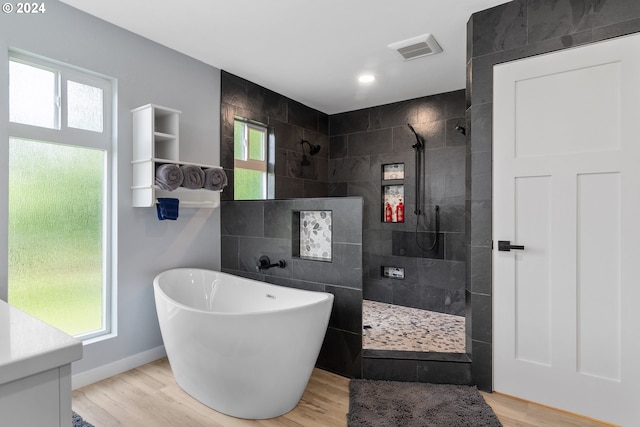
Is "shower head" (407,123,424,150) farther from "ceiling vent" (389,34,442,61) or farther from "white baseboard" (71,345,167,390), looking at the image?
"white baseboard" (71,345,167,390)

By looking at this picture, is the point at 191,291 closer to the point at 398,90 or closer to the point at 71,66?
the point at 71,66

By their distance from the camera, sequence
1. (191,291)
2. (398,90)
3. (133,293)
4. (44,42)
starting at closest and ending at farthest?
(44,42) → (133,293) → (191,291) → (398,90)

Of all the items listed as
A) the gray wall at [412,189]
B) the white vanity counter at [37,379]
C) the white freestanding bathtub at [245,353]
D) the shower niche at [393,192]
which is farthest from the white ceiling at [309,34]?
the white vanity counter at [37,379]

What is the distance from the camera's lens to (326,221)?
2713 mm

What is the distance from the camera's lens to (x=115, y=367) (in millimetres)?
2539

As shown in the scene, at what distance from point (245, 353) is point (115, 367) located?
1.32 metres

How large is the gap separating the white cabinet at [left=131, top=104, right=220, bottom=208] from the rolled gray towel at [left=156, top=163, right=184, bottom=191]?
36 mm

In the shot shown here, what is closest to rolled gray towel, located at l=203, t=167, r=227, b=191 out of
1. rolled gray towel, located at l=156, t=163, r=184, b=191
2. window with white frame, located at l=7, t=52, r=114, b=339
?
rolled gray towel, located at l=156, t=163, r=184, b=191

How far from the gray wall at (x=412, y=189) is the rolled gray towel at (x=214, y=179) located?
2036 mm

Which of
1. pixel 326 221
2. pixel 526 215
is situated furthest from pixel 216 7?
pixel 526 215

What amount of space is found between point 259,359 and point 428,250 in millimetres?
2593

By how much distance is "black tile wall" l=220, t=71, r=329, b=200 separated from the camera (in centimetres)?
336

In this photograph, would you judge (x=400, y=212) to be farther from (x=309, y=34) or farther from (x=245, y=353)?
(x=245, y=353)

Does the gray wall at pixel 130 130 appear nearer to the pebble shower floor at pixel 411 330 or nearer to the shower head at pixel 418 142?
the pebble shower floor at pixel 411 330
